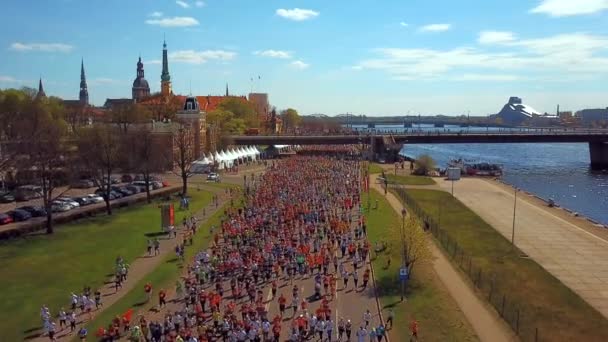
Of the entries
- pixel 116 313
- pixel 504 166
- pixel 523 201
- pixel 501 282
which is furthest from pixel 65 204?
pixel 504 166

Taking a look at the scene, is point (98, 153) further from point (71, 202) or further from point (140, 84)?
point (140, 84)

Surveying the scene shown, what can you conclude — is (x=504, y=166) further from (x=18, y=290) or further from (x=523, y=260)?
(x=18, y=290)

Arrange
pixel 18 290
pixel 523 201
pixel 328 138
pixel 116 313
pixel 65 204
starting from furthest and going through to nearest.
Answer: pixel 328 138 → pixel 523 201 → pixel 65 204 → pixel 18 290 → pixel 116 313

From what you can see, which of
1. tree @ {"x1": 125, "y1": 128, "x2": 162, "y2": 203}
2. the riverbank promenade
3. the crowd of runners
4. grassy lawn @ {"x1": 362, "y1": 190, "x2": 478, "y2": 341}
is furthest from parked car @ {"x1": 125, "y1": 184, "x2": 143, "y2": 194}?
the riverbank promenade

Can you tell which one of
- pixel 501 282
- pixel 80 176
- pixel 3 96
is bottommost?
pixel 501 282

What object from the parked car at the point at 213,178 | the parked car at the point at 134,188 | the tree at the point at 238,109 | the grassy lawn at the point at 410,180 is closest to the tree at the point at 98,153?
the parked car at the point at 134,188

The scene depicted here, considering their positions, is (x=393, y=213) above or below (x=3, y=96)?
below

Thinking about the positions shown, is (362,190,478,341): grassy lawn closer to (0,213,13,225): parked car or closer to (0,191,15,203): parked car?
(0,213,13,225): parked car
